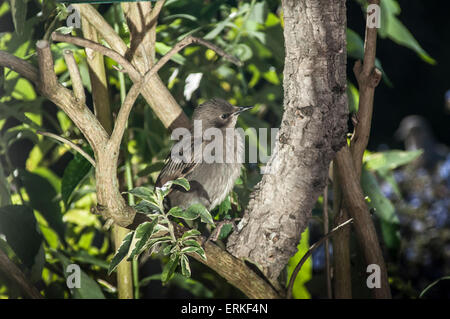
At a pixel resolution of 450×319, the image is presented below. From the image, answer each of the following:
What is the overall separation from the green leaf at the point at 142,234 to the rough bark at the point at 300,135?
0.33ft

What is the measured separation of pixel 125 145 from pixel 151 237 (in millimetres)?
204

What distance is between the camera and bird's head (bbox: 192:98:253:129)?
61cm

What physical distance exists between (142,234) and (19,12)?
0.99 feet

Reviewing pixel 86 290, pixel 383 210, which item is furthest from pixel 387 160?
pixel 86 290

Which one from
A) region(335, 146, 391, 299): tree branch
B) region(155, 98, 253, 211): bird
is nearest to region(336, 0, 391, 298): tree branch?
region(335, 146, 391, 299): tree branch

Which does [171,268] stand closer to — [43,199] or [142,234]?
[142,234]

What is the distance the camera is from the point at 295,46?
1.53ft

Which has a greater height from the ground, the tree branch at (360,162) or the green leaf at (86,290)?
the tree branch at (360,162)

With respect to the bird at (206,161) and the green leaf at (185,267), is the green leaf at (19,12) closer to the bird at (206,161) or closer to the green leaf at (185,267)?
the bird at (206,161)

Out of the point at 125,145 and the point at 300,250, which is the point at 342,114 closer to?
the point at 300,250

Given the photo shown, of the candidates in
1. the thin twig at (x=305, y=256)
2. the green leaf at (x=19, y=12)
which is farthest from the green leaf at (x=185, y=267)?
the green leaf at (x=19, y=12)

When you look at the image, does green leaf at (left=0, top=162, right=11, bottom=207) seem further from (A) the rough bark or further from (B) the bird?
(A) the rough bark

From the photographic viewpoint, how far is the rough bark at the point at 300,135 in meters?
0.46

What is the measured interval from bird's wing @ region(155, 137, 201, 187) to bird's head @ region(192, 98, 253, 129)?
0.04m
